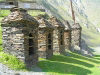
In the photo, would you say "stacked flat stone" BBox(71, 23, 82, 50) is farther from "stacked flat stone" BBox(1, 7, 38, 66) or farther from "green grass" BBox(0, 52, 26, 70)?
"green grass" BBox(0, 52, 26, 70)

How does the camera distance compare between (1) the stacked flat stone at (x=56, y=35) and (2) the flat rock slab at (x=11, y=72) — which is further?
(1) the stacked flat stone at (x=56, y=35)

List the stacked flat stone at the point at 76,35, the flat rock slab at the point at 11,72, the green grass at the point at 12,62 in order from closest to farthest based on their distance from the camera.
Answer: the flat rock slab at the point at 11,72 < the green grass at the point at 12,62 < the stacked flat stone at the point at 76,35

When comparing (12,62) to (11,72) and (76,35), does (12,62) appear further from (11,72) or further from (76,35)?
(76,35)

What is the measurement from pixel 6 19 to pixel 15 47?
2477 mm

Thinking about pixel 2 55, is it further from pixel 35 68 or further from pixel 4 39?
pixel 35 68

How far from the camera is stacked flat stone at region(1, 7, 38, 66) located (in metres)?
18.4

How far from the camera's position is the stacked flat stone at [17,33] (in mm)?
18375

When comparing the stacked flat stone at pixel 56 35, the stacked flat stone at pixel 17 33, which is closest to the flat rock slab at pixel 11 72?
the stacked flat stone at pixel 17 33

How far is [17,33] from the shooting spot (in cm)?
1844

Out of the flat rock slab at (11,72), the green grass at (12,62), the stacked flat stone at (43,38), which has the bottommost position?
the flat rock slab at (11,72)

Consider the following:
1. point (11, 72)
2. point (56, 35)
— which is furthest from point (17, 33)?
point (56, 35)

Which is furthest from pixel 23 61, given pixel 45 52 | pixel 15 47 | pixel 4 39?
pixel 45 52

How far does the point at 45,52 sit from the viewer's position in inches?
990

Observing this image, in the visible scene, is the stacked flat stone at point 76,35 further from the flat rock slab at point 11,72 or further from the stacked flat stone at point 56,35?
the flat rock slab at point 11,72
